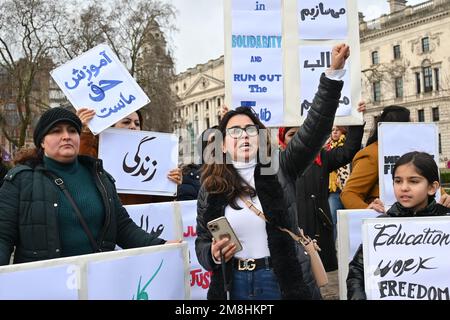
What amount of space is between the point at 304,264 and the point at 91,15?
2880 cm

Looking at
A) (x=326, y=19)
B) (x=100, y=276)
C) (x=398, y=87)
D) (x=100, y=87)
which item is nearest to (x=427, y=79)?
(x=398, y=87)

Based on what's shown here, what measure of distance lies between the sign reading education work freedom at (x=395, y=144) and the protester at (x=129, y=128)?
5.35 feet

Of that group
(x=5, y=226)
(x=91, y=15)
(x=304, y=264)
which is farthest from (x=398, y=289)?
(x=91, y=15)

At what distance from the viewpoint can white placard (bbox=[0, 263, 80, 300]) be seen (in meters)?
2.21

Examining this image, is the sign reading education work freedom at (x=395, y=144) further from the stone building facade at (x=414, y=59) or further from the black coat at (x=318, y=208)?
the stone building facade at (x=414, y=59)

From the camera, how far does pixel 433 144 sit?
163 inches

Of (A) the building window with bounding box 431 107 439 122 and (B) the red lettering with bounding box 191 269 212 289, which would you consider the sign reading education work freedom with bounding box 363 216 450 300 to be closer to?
(B) the red lettering with bounding box 191 269 212 289

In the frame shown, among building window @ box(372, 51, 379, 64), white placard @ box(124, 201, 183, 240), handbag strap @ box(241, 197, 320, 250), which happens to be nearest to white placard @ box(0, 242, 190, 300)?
handbag strap @ box(241, 197, 320, 250)

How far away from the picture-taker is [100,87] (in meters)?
4.43

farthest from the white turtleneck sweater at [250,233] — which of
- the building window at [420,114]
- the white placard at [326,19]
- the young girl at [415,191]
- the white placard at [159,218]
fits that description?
the building window at [420,114]

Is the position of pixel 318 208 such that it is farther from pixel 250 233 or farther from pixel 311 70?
pixel 250 233

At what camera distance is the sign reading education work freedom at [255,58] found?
4.48 meters

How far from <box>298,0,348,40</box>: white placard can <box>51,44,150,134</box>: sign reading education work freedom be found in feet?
4.60
